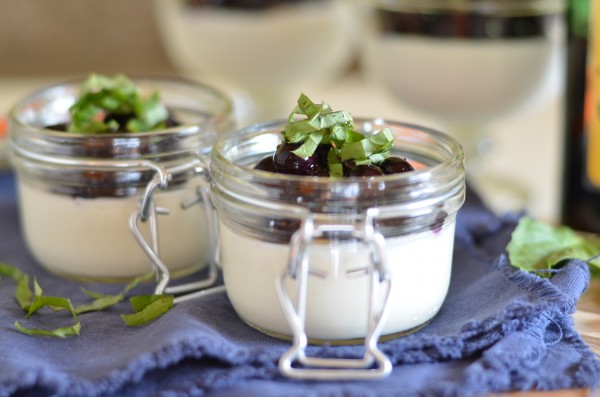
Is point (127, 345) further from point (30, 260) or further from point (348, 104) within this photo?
point (348, 104)

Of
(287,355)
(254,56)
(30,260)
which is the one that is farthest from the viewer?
(254,56)

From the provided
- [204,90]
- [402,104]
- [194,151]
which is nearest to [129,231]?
[194,151]

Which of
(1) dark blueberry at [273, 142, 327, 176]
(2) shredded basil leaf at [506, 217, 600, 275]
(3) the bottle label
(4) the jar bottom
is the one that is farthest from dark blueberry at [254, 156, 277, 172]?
(3) the bottle label

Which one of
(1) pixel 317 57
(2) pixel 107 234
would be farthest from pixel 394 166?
(1) pixel 317 57

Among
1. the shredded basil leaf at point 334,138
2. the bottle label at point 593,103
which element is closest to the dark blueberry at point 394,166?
the shredded basil leaf at point 334,138

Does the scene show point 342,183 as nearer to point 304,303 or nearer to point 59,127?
point 304,303

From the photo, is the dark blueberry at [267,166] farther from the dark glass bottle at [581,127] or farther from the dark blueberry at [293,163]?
the dark glass bottle at [581,127]
